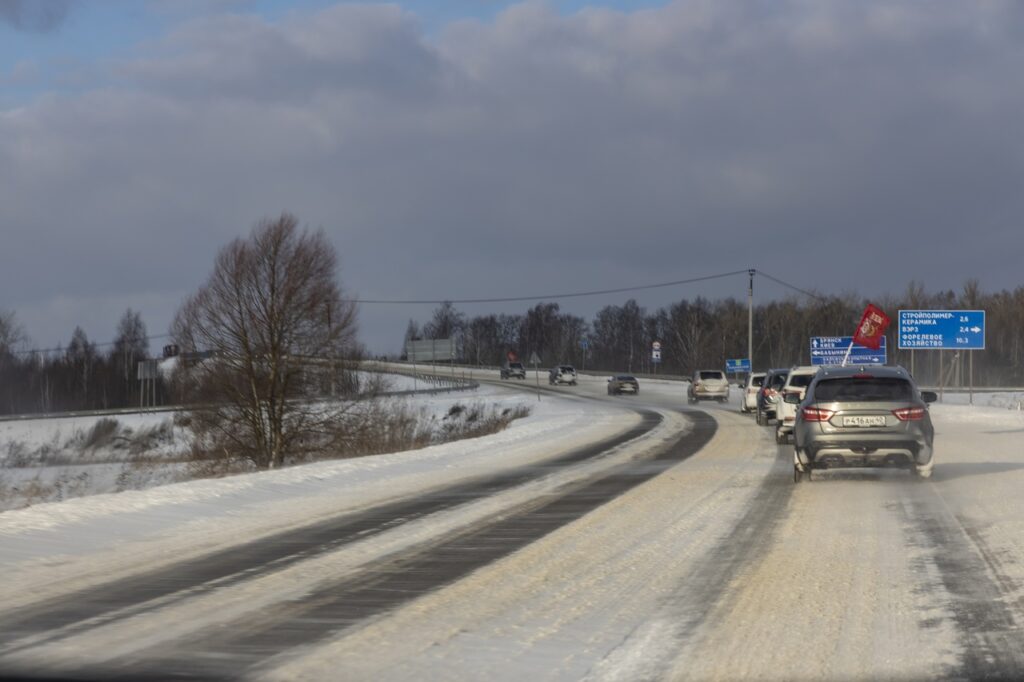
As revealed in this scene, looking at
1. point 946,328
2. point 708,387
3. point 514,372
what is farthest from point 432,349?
point 946,328

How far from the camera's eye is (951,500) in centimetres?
1552

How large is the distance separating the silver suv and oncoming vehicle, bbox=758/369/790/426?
19.6 metres

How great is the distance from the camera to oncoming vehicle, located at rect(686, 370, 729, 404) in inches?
2751

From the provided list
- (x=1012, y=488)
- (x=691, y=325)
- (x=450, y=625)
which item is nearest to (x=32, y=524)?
(x=450, y=625)

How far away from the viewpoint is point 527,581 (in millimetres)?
9398

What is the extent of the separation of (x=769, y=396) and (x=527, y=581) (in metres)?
30.9

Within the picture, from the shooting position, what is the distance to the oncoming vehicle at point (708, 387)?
6988cm

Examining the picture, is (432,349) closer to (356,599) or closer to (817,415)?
(817,415)

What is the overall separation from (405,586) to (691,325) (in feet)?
497

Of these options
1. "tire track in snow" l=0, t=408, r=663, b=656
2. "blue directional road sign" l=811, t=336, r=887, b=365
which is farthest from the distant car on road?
"tire track in snow" l=0, t=408, r=663, b=656

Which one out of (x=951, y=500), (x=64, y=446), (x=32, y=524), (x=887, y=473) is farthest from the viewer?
(x=64, y=446)

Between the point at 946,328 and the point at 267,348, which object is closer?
the point at 267,348

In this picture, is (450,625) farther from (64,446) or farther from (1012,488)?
(64,446)

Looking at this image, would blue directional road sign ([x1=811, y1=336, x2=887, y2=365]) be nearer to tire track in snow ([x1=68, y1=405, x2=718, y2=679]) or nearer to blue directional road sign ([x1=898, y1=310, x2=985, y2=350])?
blue directional road sign ([x1=898, y1=310, x2=985, y2=350])
